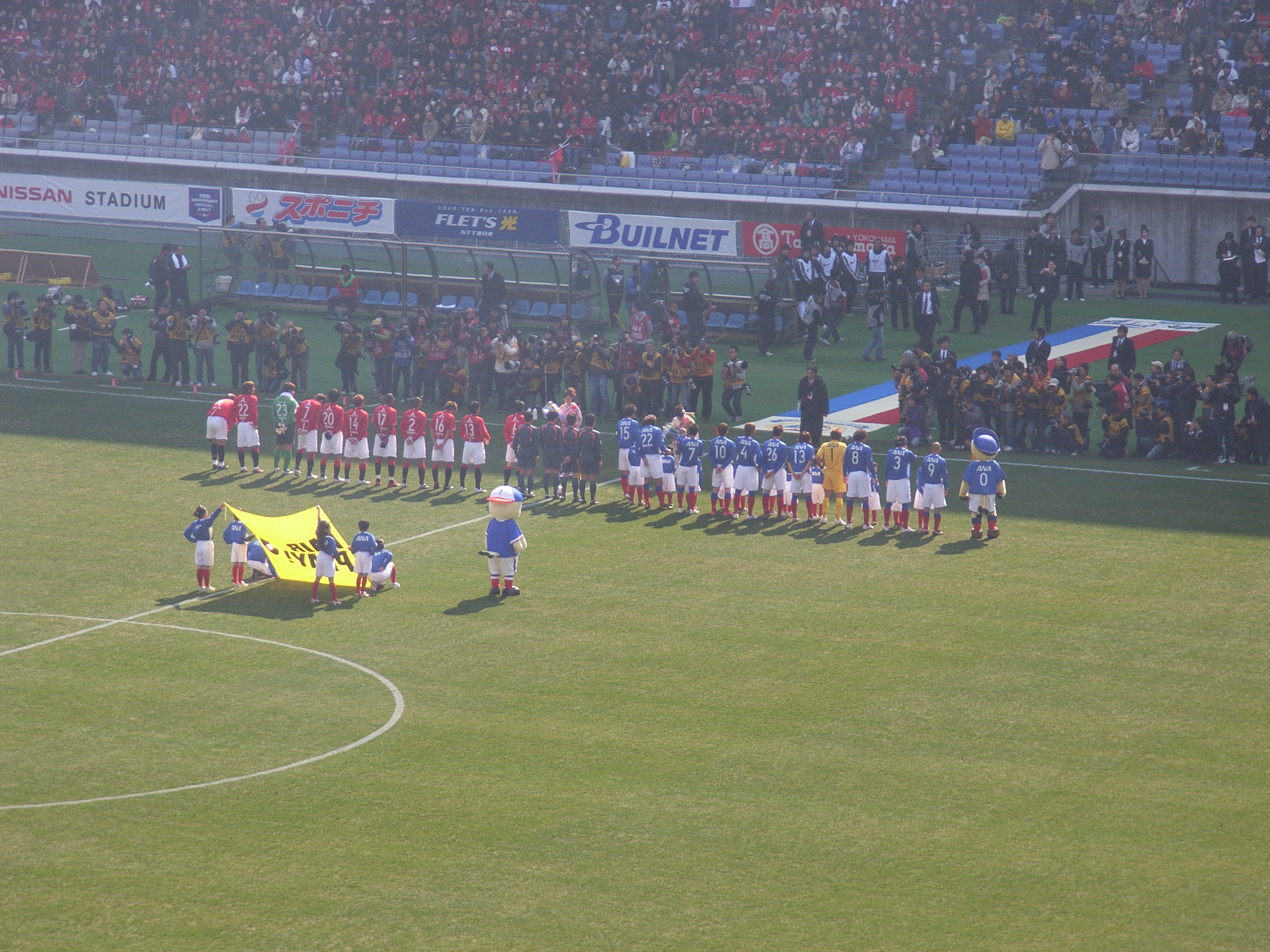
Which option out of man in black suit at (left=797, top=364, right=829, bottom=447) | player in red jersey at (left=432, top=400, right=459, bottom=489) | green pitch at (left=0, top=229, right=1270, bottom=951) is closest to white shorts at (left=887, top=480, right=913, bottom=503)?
green pitch at (left=0, top=229, right=1270, bottom=951)

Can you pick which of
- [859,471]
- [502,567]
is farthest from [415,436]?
[859,471]

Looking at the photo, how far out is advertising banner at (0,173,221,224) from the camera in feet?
145

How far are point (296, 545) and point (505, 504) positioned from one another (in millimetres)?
3091

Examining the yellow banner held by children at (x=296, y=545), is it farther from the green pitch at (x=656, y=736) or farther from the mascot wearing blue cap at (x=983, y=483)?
the mascot wearing blue cap at (x=983, y=483)

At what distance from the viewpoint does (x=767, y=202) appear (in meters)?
41.7

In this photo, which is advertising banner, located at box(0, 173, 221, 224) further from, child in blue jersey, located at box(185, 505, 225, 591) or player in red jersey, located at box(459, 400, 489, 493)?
child in blue jersey, located at box(185, 505, 225, 591)

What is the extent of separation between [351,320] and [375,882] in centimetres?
2843

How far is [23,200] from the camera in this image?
46.8 m

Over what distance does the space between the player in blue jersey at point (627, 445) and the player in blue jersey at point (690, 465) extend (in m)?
0.78

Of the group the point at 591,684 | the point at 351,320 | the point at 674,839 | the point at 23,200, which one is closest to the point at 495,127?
the point at 351,320

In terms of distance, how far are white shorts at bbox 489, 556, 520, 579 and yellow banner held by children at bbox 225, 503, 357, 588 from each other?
1943mm

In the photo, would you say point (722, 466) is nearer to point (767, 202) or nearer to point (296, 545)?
point (296, 545)

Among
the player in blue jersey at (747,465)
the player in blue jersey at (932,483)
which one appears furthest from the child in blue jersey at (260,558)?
the player in blue jersey at (932,483)

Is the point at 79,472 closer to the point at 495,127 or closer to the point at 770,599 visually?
the point at 770,599
